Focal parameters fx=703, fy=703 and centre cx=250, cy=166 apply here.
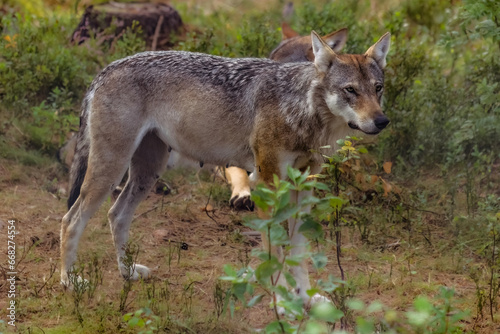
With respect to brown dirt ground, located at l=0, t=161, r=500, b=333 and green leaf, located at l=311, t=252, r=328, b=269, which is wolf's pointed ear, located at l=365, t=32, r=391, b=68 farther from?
green leaf, located at l=311, t=252, r=328, b=269

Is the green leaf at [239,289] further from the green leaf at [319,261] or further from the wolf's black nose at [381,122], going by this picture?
the wolf's black nose at [381,122]

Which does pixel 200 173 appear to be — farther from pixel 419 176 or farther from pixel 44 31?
pixel 44 31

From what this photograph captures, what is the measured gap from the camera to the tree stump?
969cm

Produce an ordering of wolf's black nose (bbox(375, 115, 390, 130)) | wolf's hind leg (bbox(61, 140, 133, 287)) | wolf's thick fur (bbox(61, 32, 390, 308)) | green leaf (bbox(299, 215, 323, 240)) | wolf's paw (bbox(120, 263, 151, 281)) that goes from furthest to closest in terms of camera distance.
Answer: wolf's paw (bbox(120, 263, 151, 281)) < wolf's hind leg (bbox(61, 140, 133, 287)) < wolf's thick fur (bbox(61, 32, 390, 308)) < wolf's black nose (bbox(375, 115, 390, 130)) < green leaf (bbox(299, 215, 323, 240))

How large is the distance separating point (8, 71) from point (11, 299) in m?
4.23

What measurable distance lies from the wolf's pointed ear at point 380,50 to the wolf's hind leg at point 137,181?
1803mm

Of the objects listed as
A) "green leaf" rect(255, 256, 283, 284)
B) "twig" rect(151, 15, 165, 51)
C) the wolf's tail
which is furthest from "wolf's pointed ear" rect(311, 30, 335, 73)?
"twig" rect(151, 15, 165, 51)

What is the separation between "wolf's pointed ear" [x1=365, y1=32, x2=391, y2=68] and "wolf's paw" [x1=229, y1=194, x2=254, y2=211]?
230 cm

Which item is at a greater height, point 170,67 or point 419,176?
point 170,67

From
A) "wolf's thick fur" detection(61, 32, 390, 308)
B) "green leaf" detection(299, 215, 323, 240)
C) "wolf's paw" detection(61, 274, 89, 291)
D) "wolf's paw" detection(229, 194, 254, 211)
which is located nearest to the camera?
"green leaf" detection(299, 215, 323, 240)

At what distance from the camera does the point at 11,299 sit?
189 inches

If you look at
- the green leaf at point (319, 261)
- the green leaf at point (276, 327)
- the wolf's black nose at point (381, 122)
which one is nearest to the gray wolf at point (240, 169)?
the wolf's black nose at point (381, 122)

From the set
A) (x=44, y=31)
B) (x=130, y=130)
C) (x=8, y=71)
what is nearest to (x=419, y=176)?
(x=130, y=130)

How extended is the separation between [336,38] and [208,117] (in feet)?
7.75
